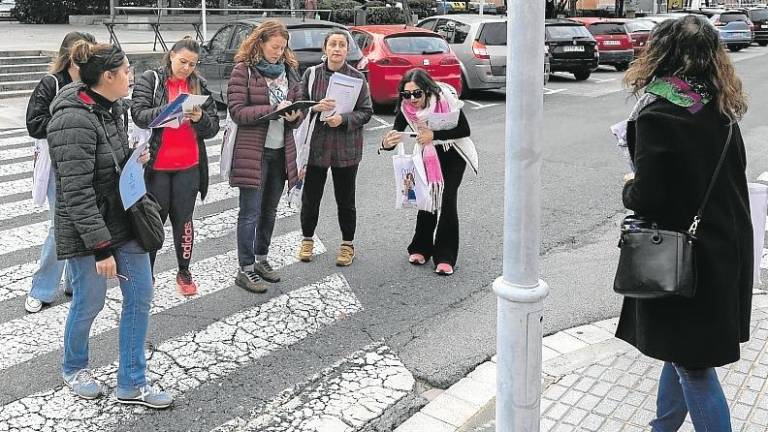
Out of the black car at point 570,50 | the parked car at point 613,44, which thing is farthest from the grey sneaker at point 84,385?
the parked car at point 613,44

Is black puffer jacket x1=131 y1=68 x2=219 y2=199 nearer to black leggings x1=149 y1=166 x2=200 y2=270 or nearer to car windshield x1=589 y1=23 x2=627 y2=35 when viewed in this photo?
black leggings x1=149 y1=166 x2=200 y2=270

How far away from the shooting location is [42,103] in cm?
505

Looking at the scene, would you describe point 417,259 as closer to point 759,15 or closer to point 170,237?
point 170,237

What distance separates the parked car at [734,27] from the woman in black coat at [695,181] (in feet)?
99.6

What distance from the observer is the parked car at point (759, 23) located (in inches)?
1374

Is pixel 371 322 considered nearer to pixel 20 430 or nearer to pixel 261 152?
pixel 261 152

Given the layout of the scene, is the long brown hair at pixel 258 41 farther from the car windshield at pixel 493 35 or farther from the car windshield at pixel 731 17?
the car windshield at pixel 731 17

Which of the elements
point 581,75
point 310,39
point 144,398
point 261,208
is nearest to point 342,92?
point 261,208

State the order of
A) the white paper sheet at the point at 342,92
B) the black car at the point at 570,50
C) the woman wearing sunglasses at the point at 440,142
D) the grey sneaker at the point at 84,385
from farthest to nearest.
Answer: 1. the black car at the point at 570,50
2. the woman wearing sunglasses at the point at 440,142
3. the white paper sheet at the point at 342,92
4. the grey sneaker at the point at 84,385

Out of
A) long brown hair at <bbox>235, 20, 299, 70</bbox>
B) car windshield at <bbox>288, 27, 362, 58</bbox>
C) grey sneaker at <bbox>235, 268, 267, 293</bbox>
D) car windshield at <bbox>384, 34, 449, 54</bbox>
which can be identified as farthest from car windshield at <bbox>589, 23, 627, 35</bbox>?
grey sneaker at <bbox>235, 268, 267, 293</bbox>

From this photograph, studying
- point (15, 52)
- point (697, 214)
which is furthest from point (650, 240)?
point (15, 52)

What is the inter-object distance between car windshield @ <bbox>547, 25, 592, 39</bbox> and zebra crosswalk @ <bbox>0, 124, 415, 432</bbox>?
1451 cm

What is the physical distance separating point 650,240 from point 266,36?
344 centimetres

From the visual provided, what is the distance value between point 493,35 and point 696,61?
13.5 m
